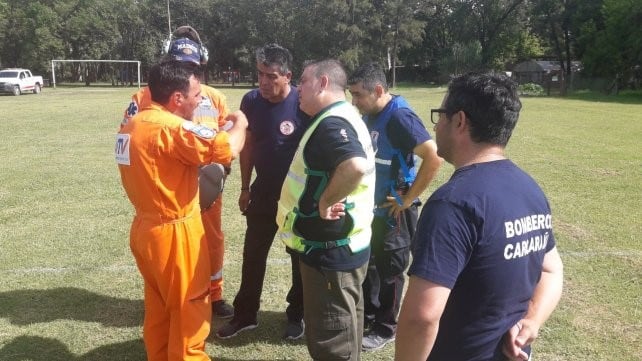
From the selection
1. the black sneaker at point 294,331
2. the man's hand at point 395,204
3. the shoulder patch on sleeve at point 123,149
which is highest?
the shoulder patch on sleeve at point 123,149

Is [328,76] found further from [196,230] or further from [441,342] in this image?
[441,342]

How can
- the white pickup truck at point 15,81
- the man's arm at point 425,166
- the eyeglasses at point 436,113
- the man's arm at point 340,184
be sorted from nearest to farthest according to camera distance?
the eyeglasses at point 436,113 < the man's arm at point 340,184 < the man's arm at point 425,166 < the white pickup truck at point 15,81

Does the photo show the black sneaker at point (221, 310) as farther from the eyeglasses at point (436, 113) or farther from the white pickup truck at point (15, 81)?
the white pickup truck at point (15, 81)

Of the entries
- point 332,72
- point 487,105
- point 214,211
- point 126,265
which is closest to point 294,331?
point 214,211

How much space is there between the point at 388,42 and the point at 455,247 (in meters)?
60.2

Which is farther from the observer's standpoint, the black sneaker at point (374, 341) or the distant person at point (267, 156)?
the black sneaker at point (374, 341)

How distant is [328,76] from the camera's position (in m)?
2.76

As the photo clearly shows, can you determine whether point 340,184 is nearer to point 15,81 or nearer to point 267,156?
point 267,156

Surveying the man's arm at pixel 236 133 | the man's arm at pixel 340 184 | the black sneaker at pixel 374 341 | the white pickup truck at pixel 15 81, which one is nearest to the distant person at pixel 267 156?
the black sneaker at pixel 374 341

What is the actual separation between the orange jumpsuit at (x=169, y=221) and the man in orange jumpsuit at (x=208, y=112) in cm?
47

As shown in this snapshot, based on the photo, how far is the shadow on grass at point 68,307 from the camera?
425 cm

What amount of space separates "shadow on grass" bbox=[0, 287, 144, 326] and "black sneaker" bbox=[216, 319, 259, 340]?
0.75 metres

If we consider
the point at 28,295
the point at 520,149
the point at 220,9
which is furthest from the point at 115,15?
the point at 28,295

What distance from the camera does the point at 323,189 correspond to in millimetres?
2709
